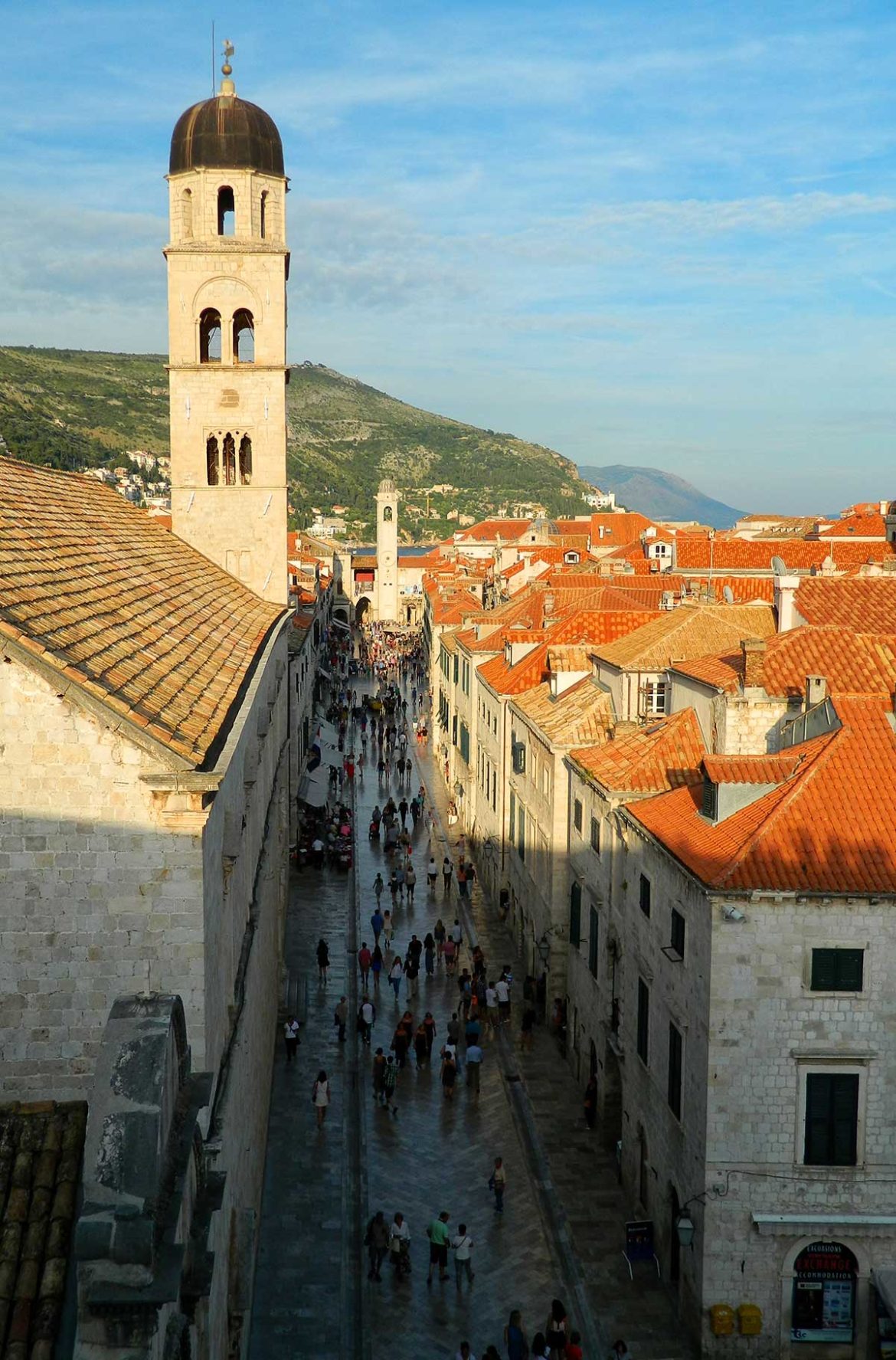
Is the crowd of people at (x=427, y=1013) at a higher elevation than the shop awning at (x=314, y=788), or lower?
lower

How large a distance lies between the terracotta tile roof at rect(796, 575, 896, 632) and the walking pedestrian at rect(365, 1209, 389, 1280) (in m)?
17.0

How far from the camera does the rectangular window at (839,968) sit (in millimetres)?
16391

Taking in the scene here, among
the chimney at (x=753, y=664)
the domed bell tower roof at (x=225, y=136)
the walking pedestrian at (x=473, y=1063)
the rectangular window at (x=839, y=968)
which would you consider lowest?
the walking pedestrian at (x=473, y=1063)

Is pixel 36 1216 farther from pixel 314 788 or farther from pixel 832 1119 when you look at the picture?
pixel 314 788

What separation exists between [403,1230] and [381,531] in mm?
125539

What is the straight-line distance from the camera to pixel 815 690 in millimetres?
21641

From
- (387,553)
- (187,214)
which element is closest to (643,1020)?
(187,214)

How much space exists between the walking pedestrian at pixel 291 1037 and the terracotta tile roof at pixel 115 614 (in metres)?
8.19

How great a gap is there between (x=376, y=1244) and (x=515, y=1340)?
306 centimetres

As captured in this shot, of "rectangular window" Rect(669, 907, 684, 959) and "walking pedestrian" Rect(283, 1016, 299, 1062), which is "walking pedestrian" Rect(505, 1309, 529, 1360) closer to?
"rectangular window" Rect(669, 907, 684, 959)

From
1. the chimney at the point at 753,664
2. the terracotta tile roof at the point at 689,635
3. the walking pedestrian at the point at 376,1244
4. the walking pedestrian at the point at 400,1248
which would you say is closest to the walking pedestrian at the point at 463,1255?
the walking pedestrian at the point at 400,1248

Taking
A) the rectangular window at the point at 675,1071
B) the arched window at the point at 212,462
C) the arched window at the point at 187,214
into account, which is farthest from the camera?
the arched window at the point at 212,462

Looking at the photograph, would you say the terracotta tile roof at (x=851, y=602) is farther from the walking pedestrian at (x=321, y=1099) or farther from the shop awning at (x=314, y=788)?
the shop awning at (x=314, y=788)

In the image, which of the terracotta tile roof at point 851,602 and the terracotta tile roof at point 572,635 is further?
the terracotta tile roof at point 572,635
